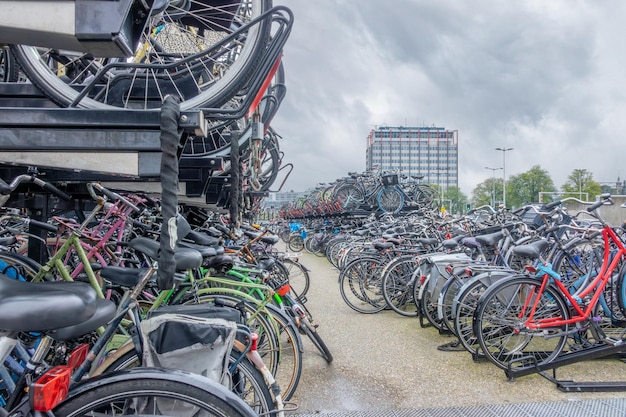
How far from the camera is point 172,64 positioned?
6.77 feet

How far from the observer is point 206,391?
4.37 ft

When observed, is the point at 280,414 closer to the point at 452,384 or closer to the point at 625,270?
the point at 452,384

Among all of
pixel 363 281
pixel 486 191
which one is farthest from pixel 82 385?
pixel 486 191

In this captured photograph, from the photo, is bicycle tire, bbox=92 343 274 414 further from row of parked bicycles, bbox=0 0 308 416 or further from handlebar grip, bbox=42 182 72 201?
handlebar grip, bbox=42 182 72 201

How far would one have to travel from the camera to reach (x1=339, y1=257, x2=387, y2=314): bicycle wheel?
6137 millimetres

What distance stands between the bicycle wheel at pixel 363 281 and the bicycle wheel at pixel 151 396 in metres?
4.87

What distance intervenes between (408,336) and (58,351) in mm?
3705

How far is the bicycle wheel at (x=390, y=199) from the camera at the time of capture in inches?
555

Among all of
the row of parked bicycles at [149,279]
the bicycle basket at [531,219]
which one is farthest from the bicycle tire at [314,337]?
the bicycle basket at [531,219]

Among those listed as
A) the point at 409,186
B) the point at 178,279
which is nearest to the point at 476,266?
the point at 178,279

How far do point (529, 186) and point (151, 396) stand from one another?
55.6 metres

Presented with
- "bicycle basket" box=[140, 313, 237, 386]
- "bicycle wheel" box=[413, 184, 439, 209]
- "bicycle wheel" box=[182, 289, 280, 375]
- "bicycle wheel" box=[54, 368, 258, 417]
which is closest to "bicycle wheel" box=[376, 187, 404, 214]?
"bicycle wheel" box=[413, 184, 439, 209]

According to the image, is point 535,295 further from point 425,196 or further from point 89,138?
point 425,196

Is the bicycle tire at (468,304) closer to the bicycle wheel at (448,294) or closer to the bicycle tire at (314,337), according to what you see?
the bicycle wheel at (448,294)
